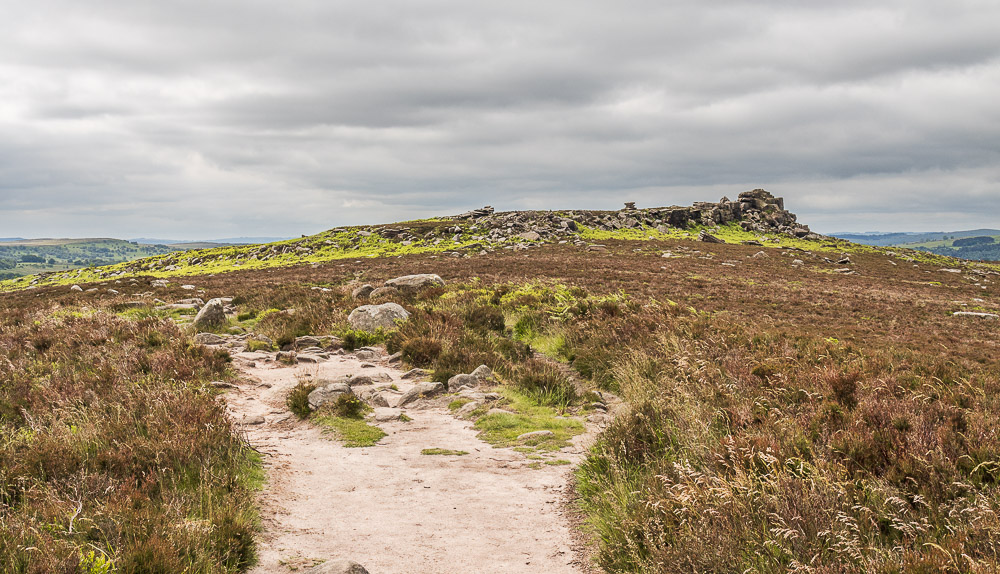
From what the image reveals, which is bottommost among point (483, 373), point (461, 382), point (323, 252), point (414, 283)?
point (461, 382)

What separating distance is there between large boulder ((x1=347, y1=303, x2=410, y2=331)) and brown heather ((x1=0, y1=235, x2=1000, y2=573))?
Answer: 1.78 m

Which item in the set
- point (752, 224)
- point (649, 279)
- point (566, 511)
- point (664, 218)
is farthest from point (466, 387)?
point (752, 224)

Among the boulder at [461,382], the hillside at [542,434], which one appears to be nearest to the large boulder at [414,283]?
the hillside at [542,434]

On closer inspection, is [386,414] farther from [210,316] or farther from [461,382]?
[210,316]

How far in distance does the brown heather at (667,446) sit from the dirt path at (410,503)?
1.75 feet

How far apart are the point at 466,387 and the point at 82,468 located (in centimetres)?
696

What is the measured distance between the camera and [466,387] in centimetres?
1102

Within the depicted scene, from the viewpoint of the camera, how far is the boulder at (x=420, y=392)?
10.4 m

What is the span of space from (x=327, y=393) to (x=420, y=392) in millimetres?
1953

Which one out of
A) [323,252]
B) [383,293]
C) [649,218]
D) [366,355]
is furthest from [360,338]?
[649,218]

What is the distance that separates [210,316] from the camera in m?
18.2

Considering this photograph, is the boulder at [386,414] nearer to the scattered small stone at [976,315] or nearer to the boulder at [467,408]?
the boulder at [467,408]

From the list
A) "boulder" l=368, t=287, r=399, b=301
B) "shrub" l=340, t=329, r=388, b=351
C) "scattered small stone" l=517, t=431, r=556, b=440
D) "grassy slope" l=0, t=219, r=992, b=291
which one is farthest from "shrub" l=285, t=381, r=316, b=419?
"grassy slope" l=0, t=219, r=992, b=291

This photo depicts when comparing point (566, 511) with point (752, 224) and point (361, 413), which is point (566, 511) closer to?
point (361, 413)
